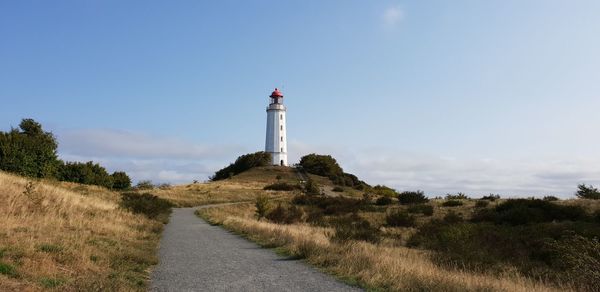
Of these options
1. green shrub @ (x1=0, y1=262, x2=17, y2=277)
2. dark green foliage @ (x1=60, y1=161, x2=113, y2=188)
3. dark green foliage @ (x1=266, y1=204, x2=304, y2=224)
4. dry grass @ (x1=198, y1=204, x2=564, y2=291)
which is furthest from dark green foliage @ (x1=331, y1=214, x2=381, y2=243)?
dark green foliage @ (x1=60, y1=161, x2=113, y2=188)

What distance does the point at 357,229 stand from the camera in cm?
2558

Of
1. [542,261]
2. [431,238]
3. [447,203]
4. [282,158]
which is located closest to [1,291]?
[542,261]

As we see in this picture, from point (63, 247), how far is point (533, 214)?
2708 centimetres

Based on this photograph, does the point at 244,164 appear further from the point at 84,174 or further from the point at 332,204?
the point at 332,204

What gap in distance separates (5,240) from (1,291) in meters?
4.57

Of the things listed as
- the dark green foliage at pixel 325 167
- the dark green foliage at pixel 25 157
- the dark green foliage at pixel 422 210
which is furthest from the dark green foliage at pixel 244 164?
the dark green foliage at pixel 422 210

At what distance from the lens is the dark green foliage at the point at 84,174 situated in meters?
66.2

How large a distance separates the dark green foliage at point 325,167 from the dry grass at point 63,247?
81.4 metres

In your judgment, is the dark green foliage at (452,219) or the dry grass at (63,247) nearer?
the dry grass at (63,247)

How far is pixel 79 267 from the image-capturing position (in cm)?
943

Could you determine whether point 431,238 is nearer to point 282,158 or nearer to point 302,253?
point 302,253

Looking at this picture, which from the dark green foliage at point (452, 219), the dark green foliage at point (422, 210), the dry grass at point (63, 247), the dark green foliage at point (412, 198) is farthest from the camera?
the dark green foliage at point (412, 198)

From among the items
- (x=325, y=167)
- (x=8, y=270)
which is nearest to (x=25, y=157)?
(x=8, y=270)

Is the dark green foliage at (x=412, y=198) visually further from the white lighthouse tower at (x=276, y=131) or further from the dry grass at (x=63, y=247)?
the white lighthouse tower at (x=276, y=131)
